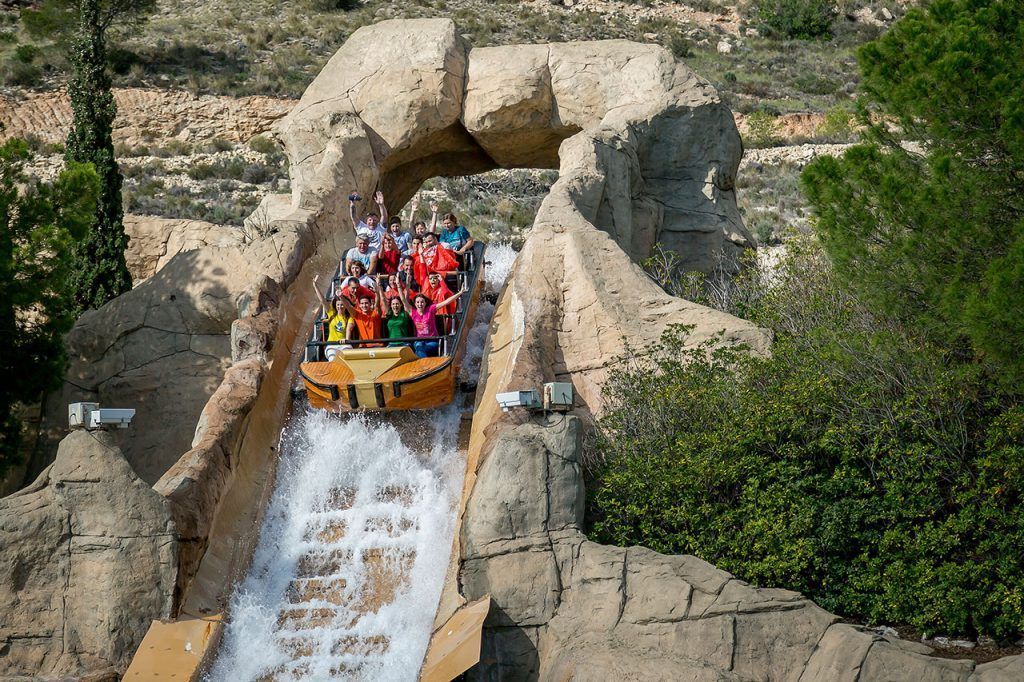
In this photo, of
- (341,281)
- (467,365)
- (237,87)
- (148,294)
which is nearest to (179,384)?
(148,294)

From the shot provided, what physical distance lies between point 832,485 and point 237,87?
A: 34.9 metres

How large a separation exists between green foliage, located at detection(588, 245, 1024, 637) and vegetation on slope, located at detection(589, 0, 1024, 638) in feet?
0.07

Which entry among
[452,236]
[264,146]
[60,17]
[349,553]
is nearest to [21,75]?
[60,17]

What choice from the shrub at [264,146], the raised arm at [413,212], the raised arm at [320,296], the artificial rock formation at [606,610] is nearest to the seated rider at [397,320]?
the raised arm at [320,296]

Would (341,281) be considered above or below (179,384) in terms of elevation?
above

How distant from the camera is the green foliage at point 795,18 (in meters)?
54.9

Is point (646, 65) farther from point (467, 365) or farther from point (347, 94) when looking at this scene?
point (467, 365)

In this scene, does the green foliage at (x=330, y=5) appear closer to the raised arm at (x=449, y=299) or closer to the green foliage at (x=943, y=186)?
the raised arm at (x=449, y=299)

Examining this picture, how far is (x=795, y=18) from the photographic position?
54.9m

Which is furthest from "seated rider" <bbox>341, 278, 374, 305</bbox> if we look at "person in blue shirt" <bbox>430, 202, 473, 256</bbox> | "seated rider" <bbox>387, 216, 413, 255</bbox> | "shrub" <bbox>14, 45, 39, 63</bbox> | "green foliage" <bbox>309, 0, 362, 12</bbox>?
"green foliage" <bbox>309, 0, 362, 12</bbox>

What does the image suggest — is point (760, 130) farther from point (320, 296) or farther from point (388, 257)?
point (320, 296)

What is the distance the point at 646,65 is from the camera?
21.4m

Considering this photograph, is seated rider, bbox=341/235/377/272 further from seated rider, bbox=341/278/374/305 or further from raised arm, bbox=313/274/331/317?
seated rider, bbox=341/278/374/305

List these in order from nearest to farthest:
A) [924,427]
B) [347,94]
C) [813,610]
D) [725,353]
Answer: [813,610] < [924,427] < [725,353] < [347,94]
